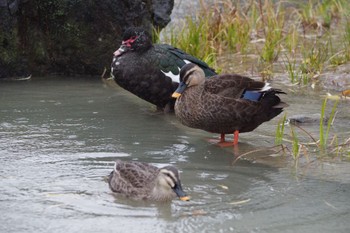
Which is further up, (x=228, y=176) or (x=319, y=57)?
(x=319, y=57)

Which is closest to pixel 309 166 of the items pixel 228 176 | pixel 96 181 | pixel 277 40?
pixel 228 176

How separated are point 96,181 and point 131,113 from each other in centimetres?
271

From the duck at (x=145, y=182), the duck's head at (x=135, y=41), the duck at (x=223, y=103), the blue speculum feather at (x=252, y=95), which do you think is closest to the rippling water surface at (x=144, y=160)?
the duck at (x=145, y=182)

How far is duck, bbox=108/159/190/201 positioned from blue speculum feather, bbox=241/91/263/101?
69.4 inches

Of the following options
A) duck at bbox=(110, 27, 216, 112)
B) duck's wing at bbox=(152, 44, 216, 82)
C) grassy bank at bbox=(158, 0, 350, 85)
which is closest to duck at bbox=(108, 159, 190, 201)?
duck at bbox=(110, 27, 216, 112)

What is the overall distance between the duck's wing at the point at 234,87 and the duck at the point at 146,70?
1.25 meters

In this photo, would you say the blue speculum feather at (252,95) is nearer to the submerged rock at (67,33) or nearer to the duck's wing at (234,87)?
the duck's wing at (234,87)

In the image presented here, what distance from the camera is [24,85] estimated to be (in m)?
9.99

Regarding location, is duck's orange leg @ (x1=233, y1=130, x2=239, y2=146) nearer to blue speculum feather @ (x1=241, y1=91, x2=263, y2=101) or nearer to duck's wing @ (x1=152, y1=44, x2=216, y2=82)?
blue speculum feather @ (x1=241, y1=91, x2=263, y2=101)

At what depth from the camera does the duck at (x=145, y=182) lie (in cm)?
539

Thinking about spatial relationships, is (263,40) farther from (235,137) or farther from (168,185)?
(168,185)

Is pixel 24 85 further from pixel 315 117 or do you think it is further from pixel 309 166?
pixel 309 166

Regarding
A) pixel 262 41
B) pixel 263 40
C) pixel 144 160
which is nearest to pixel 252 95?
pixel 144 160

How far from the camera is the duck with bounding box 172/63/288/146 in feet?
23.7
